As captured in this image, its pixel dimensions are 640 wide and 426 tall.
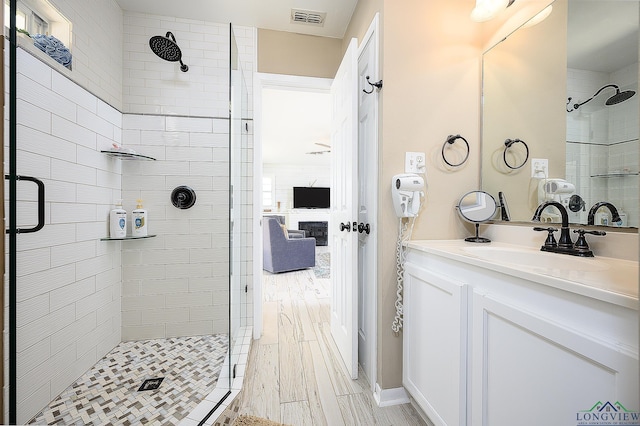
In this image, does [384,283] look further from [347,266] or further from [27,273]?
[27,273]

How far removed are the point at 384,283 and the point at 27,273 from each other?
176 cm

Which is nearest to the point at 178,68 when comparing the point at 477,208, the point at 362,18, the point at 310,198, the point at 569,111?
the point at 362,18

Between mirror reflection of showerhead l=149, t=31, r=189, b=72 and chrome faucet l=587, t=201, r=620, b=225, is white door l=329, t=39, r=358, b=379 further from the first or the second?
mirror reflection of showerhead l=149, t=31, r=189, b=72

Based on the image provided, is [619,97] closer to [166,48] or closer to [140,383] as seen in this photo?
[166,48]

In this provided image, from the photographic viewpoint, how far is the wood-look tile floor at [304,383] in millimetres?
1359

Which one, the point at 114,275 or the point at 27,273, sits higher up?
the point at 27,273

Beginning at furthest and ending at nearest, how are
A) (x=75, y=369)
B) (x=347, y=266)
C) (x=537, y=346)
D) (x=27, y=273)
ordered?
(x=347, y=266)
(x=75, y=369)
(x=27, y=273)
(x=537, y=346)

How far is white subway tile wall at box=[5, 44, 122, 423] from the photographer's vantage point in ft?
4.04

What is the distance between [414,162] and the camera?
1.45 m

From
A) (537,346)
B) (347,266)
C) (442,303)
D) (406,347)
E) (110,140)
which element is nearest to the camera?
(537,346)

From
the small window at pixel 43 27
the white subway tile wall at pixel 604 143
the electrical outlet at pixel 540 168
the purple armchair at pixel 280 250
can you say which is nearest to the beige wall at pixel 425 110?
the electrical outlet at pixel 540 168

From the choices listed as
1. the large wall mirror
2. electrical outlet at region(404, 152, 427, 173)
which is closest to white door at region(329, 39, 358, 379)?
electrical outlet at region(404, 152, 427, 173)

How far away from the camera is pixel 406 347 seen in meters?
1.38

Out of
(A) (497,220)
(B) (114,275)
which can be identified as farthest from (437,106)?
(B) (114,275)
